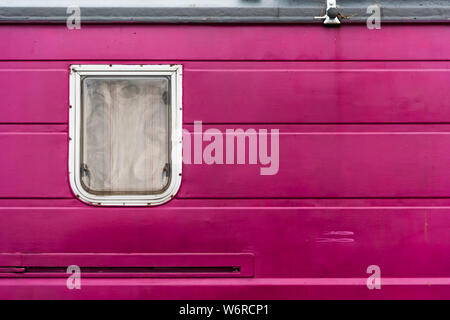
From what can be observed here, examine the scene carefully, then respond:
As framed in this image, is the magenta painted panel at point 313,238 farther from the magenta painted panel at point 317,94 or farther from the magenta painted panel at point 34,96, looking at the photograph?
the magenta painted panel at point 34,96

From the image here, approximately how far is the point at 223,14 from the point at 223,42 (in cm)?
12

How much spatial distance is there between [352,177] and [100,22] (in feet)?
4.15

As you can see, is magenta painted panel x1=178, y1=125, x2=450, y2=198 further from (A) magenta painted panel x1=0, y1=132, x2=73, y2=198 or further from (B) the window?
(A) magenta painted panel x1=0, y1=132, x2=73, y2=198

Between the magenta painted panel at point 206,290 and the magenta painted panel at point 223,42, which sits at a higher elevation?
the magenta painted panel at point 223,42

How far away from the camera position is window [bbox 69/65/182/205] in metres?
2.10

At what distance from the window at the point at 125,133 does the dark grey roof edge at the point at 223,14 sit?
0.21 meters

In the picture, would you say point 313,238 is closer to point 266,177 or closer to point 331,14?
point 266,177

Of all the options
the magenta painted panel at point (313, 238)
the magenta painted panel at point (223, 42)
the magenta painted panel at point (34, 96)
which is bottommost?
the magenta painted panel at point (313, 238)

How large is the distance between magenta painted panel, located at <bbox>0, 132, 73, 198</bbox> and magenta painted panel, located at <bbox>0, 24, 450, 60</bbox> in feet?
1.20

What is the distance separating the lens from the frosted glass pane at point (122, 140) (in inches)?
83.1

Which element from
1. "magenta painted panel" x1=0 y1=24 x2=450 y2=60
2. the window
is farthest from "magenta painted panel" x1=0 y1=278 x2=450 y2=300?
"magenta painted panel" x1=0 y1=24 x2=450 y2=60

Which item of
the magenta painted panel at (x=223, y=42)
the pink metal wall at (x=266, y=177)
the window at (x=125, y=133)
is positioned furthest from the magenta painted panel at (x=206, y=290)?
the magenta painted panel at (x=223, y=42)

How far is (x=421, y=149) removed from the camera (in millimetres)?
2121

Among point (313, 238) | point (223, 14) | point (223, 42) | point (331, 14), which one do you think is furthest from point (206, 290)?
point (331, 14)
